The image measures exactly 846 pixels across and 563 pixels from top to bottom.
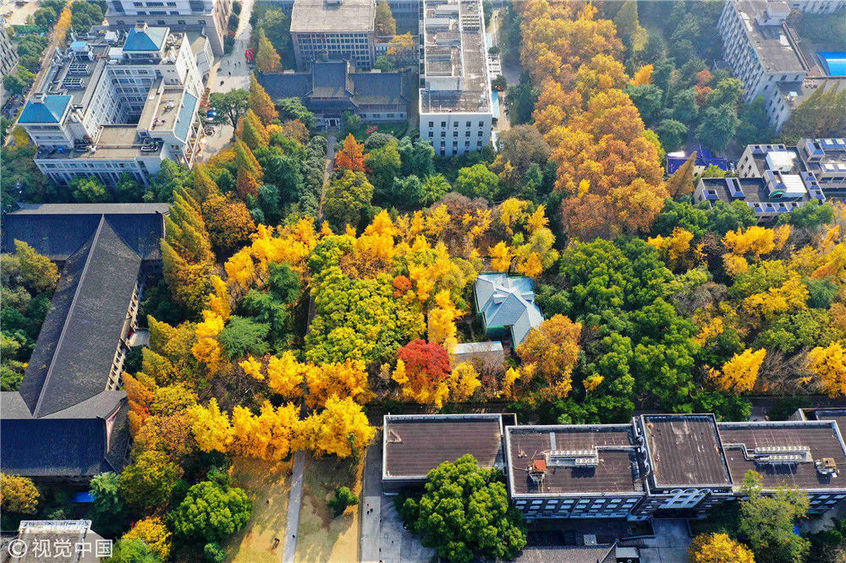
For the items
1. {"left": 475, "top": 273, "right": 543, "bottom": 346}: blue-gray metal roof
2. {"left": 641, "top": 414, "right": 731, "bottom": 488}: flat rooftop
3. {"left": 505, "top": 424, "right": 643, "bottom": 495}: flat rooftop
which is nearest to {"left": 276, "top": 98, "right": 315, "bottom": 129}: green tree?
{"left": 475, "top": 273, "right": 543, "bottom": 346}: blue-gray metal roof

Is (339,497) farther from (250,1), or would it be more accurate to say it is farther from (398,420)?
(250,1)

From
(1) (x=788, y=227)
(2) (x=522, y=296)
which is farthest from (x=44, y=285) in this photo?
(1) (x=788, y=227)

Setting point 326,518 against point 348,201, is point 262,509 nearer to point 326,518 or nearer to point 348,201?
point 326,518

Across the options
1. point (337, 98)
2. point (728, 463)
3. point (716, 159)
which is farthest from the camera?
point (337, 98)

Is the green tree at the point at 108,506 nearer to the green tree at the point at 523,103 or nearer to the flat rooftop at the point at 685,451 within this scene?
the flat rooftop at the point at 685,451

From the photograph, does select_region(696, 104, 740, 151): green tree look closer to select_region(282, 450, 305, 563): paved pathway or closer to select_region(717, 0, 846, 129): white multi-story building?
select_region(717, 0, 846, 129): white multi-story building

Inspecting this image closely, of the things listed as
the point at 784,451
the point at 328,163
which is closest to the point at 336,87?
the point at 328,163
